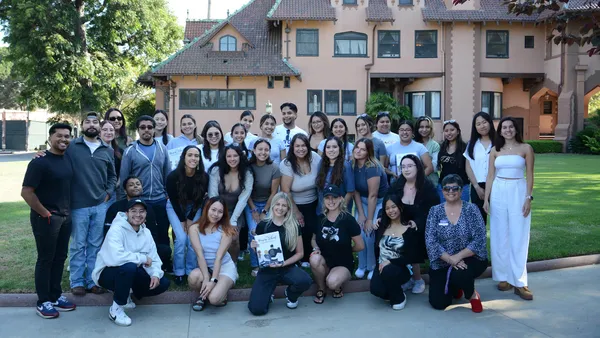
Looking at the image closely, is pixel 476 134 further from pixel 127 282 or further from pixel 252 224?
pixel 127 282

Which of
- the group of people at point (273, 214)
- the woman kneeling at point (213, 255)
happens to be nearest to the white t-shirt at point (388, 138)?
the group of people at point (273, 214)

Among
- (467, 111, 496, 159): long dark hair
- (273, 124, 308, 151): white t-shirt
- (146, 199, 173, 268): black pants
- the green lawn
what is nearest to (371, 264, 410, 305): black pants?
the green lawn

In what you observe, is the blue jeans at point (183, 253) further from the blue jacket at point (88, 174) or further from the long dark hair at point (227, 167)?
the blue jacket at point (88, 174)

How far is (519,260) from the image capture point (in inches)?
248

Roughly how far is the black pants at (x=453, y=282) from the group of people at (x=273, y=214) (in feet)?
0.04

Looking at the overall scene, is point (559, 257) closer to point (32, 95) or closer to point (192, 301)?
point (192, 301)

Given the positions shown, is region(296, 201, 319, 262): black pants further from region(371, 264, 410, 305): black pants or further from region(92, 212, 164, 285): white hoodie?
region(92, 212, 164, 285): white hoodie

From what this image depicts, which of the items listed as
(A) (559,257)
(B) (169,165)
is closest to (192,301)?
(B) (169,165)

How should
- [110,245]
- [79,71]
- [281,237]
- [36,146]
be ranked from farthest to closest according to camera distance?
[36,146], [79,71], [281,237], [110,245]

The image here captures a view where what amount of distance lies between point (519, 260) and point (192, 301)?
12.5ft

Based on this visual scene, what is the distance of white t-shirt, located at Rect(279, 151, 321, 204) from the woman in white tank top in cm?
218

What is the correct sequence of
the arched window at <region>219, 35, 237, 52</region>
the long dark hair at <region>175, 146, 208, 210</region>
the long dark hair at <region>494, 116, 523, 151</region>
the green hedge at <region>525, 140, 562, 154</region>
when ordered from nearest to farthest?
the long dark hair at <region>494, 116, 523, 151</region> < the long dark hair at <region>175, 146, 208, 210</region> < the green hedge at <region>525, 140, 562, 154</region> < the arched window at <region>219, 35, 237, 52</region>

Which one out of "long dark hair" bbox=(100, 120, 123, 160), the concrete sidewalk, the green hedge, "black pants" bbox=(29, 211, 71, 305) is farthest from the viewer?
the green hedge

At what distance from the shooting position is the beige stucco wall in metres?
31.1
